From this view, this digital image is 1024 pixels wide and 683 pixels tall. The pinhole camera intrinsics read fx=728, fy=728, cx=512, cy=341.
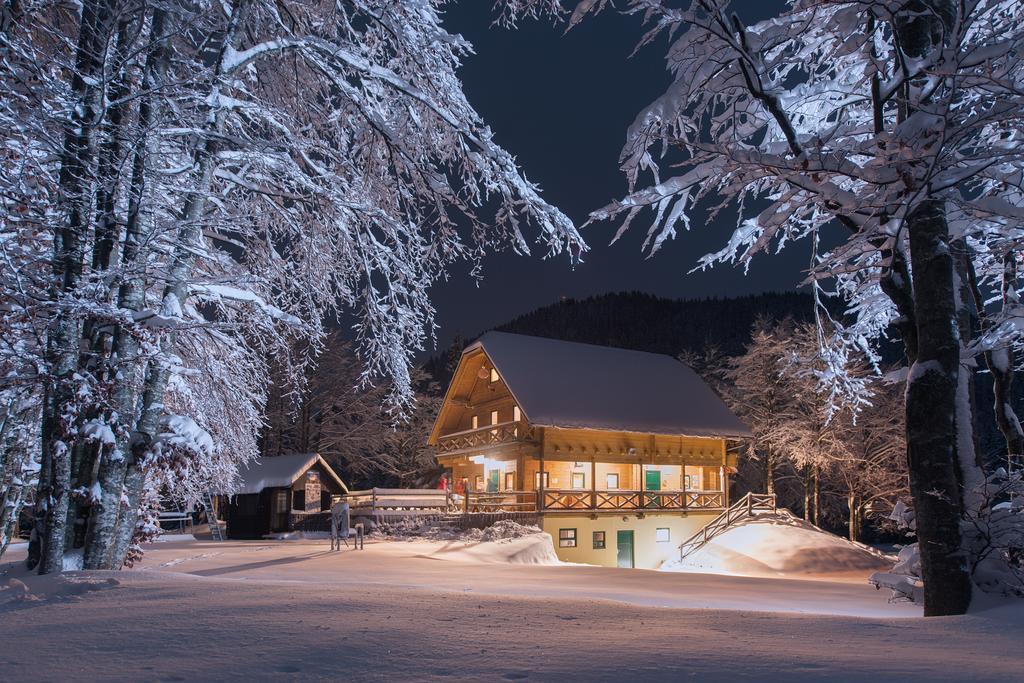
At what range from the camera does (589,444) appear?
32219 mm

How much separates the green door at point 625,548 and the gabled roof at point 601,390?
15.1 feet

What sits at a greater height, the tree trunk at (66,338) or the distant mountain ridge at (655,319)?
the distant mountain ridge at (655,319)

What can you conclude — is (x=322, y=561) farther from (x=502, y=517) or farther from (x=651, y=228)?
(x=651, y=228)

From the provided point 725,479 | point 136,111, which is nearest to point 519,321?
point 725,479

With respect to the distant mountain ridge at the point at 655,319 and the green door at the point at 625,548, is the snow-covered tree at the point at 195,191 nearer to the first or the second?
the green door at the point at 625,548

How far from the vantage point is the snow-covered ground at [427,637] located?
155 inches

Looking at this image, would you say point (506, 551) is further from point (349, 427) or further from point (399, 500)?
point (349, 427)

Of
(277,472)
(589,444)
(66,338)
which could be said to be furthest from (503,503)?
(66,338)

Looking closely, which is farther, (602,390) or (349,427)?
(349,427)

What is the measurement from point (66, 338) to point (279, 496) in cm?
2906

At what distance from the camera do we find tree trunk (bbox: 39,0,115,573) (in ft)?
27.4

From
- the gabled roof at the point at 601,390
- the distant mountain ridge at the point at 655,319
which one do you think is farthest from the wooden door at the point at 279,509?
the distant mountain ridge at the point at 655,319

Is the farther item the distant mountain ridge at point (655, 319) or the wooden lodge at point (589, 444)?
the distant mountain ridge at point (655, 319)

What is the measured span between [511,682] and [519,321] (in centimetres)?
11018
